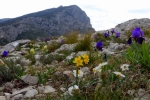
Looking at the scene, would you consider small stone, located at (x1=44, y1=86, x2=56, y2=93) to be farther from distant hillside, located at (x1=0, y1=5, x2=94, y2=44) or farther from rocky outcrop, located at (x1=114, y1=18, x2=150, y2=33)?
distant hillside, located at (x1=0, y1=5, x2=94, y2=44)

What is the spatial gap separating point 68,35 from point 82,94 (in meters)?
9.59

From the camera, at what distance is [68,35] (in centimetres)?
1190

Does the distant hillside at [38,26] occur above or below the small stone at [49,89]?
below

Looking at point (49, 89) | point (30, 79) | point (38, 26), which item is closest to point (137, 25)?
point (30, 79)

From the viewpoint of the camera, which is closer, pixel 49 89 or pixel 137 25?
pixel 49 89

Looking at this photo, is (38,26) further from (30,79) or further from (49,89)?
(49,89)

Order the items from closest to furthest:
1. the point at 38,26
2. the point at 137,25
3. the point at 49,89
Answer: the point at 49,89, the point at 137,25, the point at 38,26

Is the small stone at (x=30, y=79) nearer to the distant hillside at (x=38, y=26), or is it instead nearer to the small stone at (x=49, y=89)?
the small stone at (x=49, y=89)

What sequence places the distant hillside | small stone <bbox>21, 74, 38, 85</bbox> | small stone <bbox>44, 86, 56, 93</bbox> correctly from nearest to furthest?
small stone <bbox>44, 86, 56, 93</bbox> < small stone <bbox>21, 74, 38, 85</bbox> < the distant hillside

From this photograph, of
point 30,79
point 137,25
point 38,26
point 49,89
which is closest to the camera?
point 49,89

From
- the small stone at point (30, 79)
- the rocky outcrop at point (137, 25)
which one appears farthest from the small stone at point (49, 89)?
the rocky outcrop at point (137, 25)

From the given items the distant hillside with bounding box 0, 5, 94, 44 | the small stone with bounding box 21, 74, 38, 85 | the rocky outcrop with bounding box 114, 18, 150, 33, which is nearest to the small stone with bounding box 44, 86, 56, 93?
the small stone with bounding box 21, 74, 38, 85

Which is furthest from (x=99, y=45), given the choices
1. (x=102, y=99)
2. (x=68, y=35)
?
(x=68, y=35)

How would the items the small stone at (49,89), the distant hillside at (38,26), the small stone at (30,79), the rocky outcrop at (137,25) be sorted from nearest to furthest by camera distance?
1. the small stone at (49,89)
2. the small stone at (30,79)
3. the rocky outcrop at (137,25)
4. the distant hillside at (38,26)
